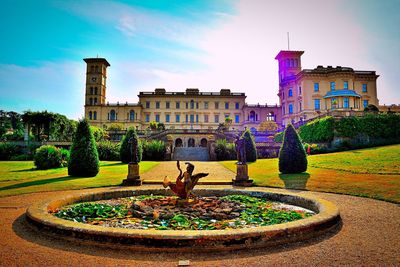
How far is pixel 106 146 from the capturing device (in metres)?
26.8

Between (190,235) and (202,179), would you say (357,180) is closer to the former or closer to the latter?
(202,179)

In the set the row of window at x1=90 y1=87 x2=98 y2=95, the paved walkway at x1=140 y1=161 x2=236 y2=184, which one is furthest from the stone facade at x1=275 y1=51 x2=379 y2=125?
the row of window at x1=90 y1=87 x2=98 y2=95

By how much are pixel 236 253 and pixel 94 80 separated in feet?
217

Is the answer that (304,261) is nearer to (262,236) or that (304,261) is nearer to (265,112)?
(262,236)

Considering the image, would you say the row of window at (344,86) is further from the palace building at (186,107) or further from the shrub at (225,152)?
the shrub at (225,152)

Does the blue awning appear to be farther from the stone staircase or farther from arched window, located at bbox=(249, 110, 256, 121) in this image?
the stone staircase

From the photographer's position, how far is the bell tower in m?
63.5

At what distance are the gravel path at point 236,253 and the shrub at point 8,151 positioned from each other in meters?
29.1

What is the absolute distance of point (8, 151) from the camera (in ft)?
96.6

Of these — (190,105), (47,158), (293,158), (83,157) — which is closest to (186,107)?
(190,105)

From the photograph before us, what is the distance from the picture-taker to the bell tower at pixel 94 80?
63.5 m

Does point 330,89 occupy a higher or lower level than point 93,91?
lower

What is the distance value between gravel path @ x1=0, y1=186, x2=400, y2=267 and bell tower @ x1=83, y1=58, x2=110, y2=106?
62494mm

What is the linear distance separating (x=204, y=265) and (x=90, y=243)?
1917 mm
